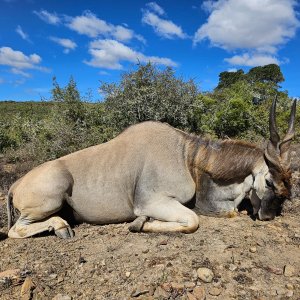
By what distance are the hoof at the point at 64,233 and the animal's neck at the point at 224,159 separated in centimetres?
180

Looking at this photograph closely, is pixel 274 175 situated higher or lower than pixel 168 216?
higher

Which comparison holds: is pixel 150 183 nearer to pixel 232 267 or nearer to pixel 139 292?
pixel 232 267

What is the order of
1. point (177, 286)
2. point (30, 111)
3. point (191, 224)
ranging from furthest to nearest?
point (30, 111)
point (191, 224)
point (177, 286)

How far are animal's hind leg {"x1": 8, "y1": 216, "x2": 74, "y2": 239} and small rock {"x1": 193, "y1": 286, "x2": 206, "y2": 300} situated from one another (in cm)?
206

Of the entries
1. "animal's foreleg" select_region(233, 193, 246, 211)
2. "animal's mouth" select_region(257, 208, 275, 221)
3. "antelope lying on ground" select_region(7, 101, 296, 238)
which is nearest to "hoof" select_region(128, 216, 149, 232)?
"antelope lying on ground" select_region(7, 101, 296, 238)

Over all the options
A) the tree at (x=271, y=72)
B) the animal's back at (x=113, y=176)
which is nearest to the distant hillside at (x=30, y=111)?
the animal's back at (x=113, y=176)

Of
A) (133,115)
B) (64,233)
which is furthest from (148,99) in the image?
(64,233)

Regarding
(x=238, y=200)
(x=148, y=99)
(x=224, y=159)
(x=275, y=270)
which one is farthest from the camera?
(x=148, y=99)

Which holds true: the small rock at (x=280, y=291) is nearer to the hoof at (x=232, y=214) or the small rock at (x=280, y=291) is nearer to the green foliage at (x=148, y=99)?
the hoof at (x=232, y=214)

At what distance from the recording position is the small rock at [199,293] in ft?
10.1

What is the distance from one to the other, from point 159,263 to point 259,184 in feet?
6.30

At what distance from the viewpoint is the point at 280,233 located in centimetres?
450

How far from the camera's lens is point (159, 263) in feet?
12.0

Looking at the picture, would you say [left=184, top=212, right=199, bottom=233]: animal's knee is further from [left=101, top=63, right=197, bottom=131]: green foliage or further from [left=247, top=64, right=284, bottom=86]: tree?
[left=247, top=64, right=284, bottom=86]: tree
